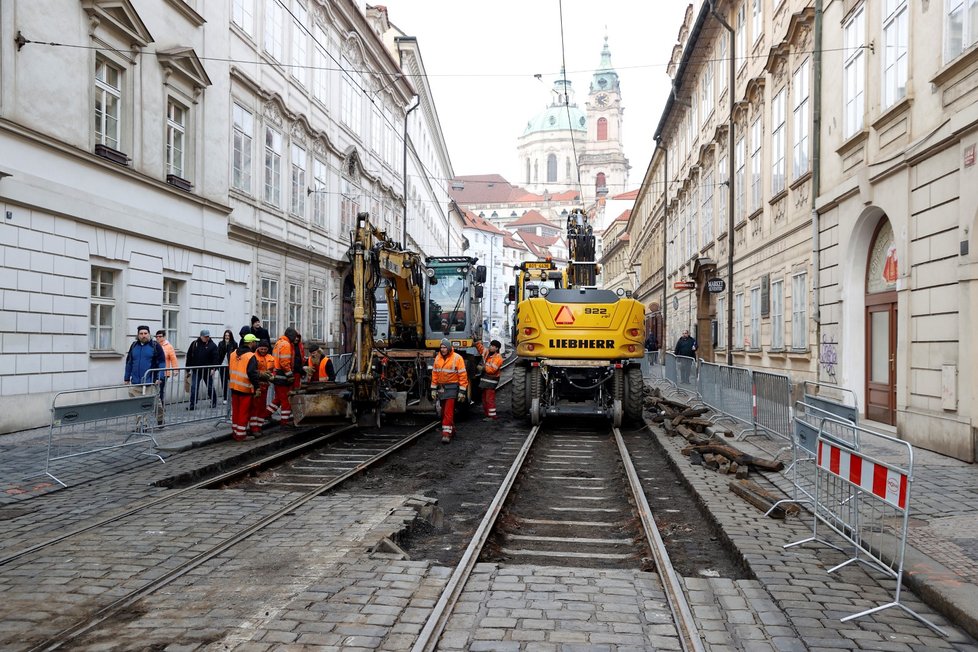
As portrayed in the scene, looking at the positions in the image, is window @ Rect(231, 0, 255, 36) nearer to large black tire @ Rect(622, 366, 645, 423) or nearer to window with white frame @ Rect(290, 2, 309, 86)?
window with white frame @ Rect(290, 2, 309, 86)

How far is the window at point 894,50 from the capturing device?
37.0 ft

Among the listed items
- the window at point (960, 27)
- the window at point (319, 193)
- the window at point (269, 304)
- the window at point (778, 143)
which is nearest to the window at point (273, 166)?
the window at point (269, 304)

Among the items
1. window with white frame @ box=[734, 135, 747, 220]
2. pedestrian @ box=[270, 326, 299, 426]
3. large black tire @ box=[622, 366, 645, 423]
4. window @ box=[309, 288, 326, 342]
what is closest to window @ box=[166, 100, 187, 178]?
pedestrian @ box=[270, 326, 299, 426]

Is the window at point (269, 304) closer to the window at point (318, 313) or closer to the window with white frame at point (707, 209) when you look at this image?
the window at point (318, 313)

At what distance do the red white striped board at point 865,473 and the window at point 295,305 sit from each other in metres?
19.7

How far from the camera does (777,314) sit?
18.1 metres

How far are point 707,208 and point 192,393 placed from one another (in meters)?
20.1

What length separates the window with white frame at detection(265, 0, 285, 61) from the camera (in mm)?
21844

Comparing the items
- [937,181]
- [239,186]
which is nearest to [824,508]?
[937,181]

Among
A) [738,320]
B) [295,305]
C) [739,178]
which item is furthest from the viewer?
[295,305]

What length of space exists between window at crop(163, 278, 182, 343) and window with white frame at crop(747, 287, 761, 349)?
45.2ft

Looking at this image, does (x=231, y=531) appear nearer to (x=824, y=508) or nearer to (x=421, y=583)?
(x=421, y=583)

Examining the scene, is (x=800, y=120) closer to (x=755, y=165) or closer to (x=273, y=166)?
(x=755, y=165)

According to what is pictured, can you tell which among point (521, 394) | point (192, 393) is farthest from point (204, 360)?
point (521, 394)
